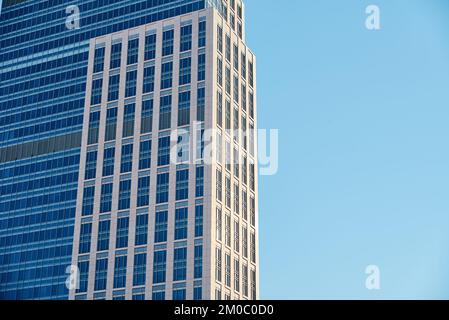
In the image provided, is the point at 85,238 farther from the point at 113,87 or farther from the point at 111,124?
the point at 113,87

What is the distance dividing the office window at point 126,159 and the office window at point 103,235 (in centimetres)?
1010

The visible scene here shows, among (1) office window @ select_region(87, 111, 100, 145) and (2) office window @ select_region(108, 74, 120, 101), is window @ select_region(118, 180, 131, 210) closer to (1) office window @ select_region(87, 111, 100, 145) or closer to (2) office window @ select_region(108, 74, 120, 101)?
(1) office window @ select_region(87, 111, 100, 145)

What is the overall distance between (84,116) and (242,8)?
1785 inches

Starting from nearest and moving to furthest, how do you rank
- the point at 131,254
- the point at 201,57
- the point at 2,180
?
the point at 131,254 → the point at 201,57 → the point at 2,180

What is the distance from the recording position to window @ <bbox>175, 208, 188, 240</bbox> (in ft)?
439

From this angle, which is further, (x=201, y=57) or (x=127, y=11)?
(x=127, y=11)

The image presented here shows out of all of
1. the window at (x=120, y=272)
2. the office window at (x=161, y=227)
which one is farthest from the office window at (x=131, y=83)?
the window at (x=120, y=272)

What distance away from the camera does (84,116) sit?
156m

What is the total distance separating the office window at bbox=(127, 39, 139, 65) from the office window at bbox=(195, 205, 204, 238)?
35896 millimetres

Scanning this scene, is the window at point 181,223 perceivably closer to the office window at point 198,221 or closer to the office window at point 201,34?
the office window at point 198,221

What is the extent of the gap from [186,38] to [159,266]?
44667 mm
